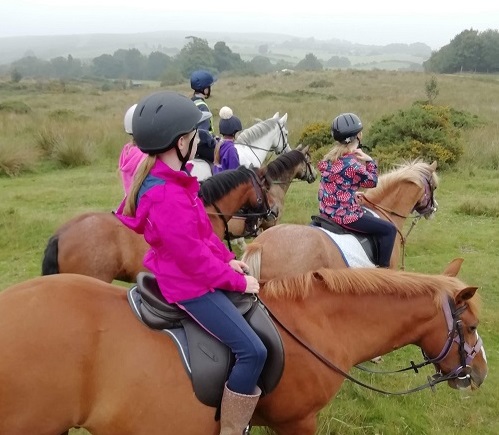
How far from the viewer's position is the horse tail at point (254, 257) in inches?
174

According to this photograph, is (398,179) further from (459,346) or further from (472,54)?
(472,54)

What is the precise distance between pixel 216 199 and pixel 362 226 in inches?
63.8

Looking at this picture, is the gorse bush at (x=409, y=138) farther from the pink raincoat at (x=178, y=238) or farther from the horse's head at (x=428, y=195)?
the pink raincoat at (x=178, y=238)

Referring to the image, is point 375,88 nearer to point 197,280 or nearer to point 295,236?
point 295,236

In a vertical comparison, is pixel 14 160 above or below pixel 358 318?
below

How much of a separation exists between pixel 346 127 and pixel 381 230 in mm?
1039

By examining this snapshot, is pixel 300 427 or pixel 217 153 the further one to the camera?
pixel 217 153

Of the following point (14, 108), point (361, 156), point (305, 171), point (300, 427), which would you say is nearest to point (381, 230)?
point (361, 156)

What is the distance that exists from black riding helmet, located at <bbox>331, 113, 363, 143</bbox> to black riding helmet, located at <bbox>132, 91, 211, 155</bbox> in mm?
2517

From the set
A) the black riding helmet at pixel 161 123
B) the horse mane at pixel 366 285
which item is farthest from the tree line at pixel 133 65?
the black riding helmet at pixel 161 123

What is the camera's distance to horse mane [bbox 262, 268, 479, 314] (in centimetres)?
279

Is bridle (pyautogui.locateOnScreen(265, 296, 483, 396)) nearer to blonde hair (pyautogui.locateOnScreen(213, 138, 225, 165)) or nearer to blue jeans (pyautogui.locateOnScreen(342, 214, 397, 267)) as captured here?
blue jeans (pyautogui.locateOnScreen(342, 214, 397, 267))

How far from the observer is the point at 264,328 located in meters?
2.55

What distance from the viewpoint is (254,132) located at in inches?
337
